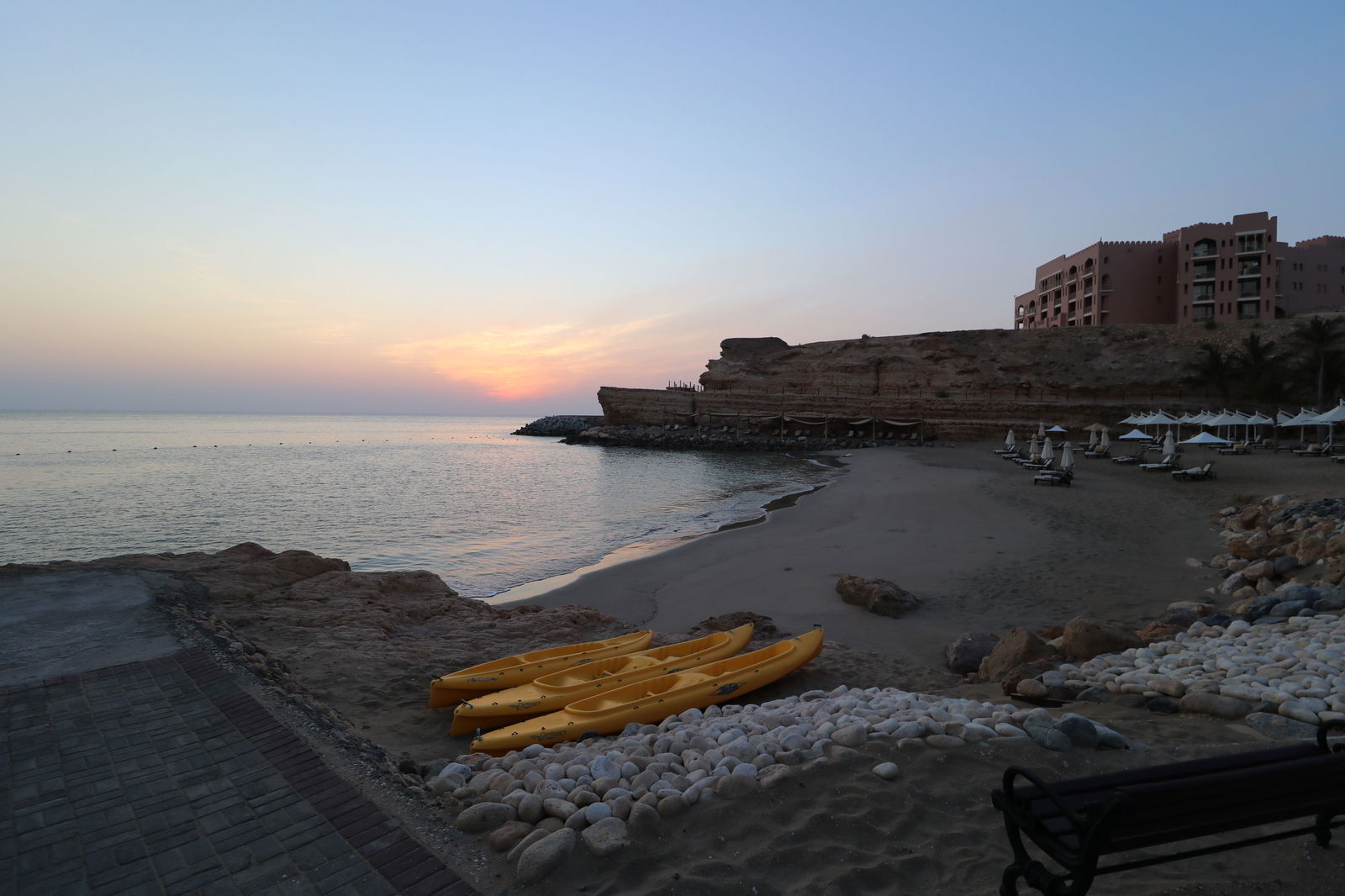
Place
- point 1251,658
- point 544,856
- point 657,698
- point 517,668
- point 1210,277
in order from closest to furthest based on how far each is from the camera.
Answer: point 544,856 < point 1251,658 < point 657,698 < point 517,668 < point 1210,277

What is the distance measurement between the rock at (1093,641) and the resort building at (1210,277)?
71.5 metres

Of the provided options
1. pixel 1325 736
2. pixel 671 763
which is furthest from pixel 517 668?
pixel 1325 736

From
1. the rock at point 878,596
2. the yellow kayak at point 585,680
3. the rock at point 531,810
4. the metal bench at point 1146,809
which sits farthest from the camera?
the rock at point 878,596

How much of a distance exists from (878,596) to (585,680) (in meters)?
4.81

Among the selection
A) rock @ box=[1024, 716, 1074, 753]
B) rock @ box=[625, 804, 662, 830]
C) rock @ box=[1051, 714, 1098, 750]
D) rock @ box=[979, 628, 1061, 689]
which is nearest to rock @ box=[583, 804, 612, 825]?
rock @ box=[625, 804, 662, 830]

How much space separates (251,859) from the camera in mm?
3199

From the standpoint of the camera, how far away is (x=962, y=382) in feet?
212

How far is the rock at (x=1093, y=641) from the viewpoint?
625 cm

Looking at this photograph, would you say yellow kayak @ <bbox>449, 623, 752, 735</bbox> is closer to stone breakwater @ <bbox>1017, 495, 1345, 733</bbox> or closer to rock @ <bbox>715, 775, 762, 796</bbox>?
rock @ <bbox>715, 775, 762, 796</bbox>

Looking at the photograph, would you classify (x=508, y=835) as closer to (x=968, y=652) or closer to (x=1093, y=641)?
(x=968, y=652)

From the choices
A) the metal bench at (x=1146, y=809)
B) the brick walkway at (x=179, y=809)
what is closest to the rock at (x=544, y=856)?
the brick walkway at (x=179, y=809)

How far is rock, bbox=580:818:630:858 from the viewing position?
3114mm

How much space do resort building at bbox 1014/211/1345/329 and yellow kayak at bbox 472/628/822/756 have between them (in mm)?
73467

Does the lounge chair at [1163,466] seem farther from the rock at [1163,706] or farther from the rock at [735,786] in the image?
the rock at [735,786]
